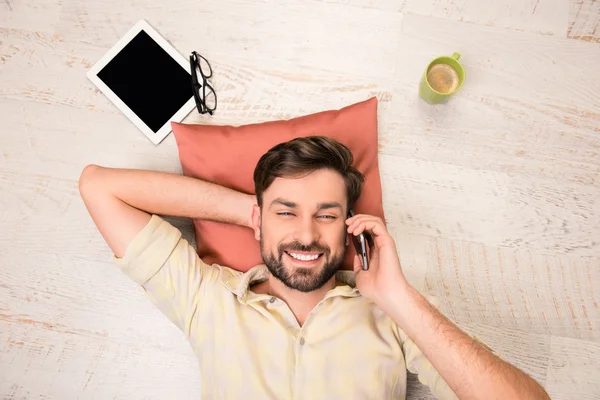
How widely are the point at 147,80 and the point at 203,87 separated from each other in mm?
213

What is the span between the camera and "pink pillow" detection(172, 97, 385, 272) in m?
1.65

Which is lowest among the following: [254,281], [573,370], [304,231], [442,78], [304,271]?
[573,370]

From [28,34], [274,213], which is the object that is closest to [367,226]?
[274,213]

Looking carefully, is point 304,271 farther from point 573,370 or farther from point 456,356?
point 573,370

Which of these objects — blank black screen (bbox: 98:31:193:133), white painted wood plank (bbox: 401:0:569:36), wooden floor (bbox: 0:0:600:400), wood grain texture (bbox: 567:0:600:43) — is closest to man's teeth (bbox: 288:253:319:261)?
wooden floor (bbox: 0:0:600:400)

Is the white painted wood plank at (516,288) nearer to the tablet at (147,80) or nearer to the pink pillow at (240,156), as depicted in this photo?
the pink pillow at (240,156)

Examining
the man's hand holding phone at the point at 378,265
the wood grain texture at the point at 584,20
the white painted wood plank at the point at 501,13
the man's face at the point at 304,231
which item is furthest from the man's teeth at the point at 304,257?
the wood grain texture at the point at 584,20

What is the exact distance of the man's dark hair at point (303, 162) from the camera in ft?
4.74

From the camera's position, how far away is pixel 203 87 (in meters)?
1.76

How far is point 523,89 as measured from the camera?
1.83 m

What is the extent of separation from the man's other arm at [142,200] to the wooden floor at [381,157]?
0.26 meters

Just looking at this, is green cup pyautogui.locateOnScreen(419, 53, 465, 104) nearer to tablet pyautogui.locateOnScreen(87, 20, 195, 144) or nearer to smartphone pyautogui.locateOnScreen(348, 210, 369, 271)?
smartphone pyautogui.locateOnScreen(348, 210, 369, 271)

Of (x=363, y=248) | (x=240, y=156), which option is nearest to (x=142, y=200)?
(x=240, y=156)

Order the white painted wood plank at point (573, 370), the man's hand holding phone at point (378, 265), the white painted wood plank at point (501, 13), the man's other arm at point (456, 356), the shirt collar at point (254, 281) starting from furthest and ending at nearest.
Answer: the white painted wood plank at point (501, 13), the white painted wood plank at point (573, 370), the shirt collar at point (254, 281), the man's hand holding phone at point (378, 265), the man's other arm at point (456, 356)
